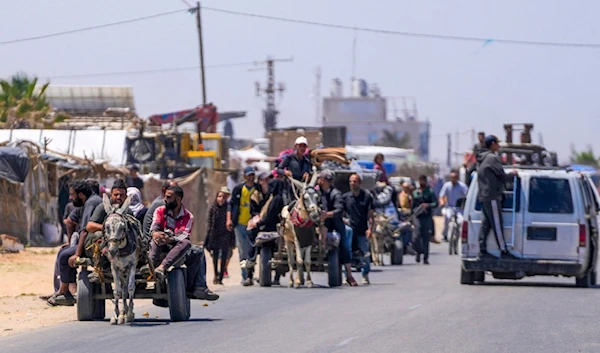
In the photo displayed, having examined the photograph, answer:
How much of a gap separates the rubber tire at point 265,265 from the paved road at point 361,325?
2.54 ft

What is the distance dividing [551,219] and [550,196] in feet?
1.22

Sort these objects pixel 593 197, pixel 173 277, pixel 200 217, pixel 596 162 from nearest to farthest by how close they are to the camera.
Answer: pixel 173 277 → pixel 593 197 → pixel 200 217 → pixel 596 162

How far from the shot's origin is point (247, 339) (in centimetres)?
1250

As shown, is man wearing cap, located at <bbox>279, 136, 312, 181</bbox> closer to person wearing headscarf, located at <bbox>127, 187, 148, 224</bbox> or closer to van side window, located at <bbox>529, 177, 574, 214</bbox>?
van side window, located at <bbox>529, 177, 574, 214</bbox>

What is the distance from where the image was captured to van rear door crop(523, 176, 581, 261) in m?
19.9

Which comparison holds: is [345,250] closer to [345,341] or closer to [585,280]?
[585,280]

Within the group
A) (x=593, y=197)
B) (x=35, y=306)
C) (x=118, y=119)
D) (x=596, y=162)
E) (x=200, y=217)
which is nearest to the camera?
(x=35, y=306)

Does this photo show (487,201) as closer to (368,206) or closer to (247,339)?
(368,206)

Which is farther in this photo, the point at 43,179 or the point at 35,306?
the point at 43,179

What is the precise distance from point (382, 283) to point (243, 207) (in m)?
2.82

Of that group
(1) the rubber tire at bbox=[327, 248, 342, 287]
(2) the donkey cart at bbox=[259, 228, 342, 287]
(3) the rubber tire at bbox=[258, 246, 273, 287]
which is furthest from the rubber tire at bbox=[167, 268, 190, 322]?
(1) the rubber tire at bbox=[327, 248, 342, 287]

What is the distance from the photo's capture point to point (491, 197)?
19.8 meters

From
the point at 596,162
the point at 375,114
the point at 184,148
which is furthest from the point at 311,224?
the point at 375,114

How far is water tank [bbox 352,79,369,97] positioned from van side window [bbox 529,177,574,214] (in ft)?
412
